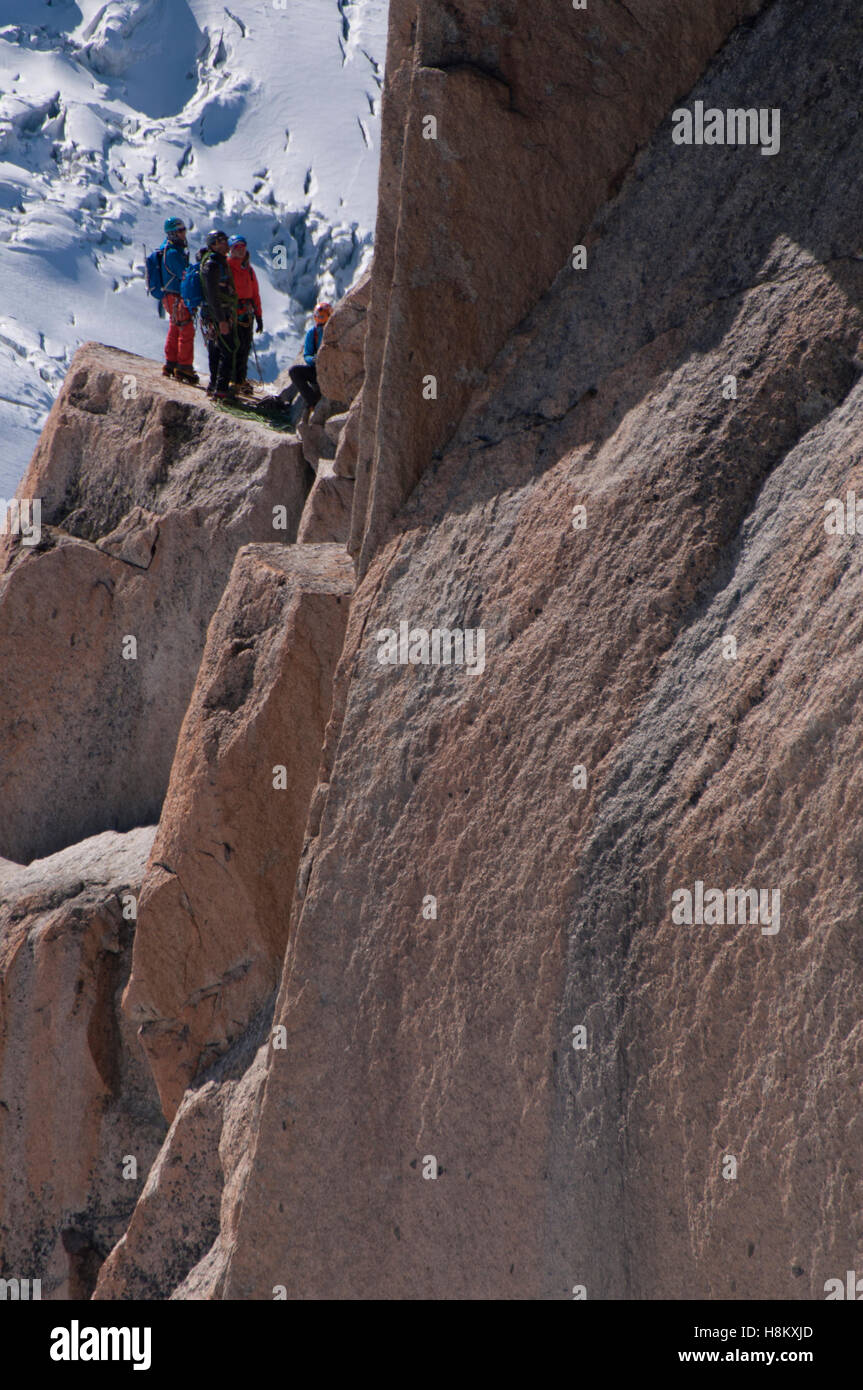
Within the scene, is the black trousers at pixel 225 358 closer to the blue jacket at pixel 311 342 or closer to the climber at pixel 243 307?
the climber at pixel 243 307

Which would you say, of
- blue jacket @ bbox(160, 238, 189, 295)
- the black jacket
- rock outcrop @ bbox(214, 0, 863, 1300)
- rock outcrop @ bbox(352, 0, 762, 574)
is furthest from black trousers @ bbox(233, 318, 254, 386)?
rock outcrop @ bbox(214, 0, 863, 1300)

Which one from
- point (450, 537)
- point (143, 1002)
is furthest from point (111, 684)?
point (450, 537)

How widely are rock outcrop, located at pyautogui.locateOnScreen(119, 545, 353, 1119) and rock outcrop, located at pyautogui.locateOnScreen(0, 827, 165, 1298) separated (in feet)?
6.63

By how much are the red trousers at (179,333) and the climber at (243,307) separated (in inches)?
18.8

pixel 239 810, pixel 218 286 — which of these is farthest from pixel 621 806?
pixel 218 286

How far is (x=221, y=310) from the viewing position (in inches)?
480

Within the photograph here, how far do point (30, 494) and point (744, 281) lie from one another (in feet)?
27.2

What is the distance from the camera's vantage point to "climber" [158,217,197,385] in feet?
40.9

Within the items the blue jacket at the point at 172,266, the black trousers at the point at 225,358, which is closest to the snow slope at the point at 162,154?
the blue jacket at the point at 172,266

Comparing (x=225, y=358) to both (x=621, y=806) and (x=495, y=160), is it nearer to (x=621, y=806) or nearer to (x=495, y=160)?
(x=495, y=160)

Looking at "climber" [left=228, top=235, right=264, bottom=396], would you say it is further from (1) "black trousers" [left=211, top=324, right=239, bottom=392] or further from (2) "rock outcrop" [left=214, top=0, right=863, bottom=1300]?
(2) "rock outcrop" [left=214, top=0, right=863, bottom=1300]

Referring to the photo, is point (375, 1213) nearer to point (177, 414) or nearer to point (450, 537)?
point (450, 537)

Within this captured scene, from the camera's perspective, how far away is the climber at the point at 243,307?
41.1 feet

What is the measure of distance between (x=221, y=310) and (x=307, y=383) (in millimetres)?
1342
